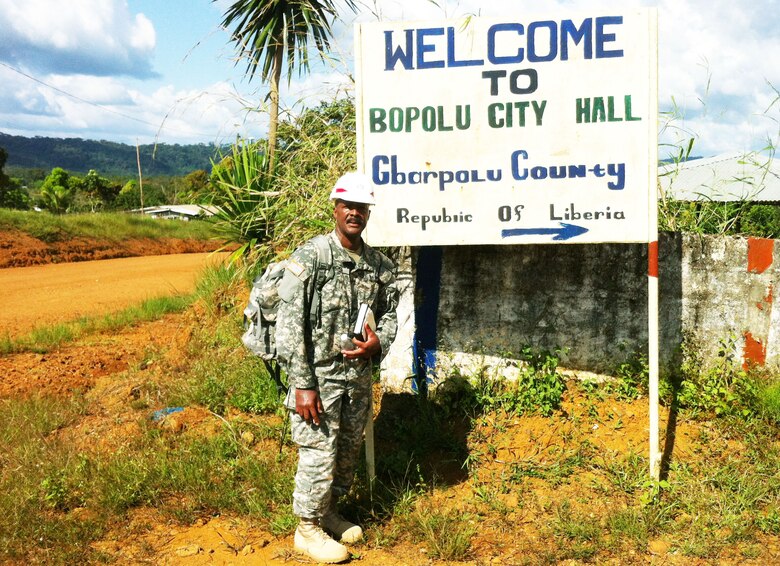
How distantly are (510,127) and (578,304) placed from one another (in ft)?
4.91

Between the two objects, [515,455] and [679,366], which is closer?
[515,455]

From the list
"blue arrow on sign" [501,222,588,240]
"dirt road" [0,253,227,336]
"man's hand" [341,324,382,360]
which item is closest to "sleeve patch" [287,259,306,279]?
"man's hand" [341,324,382,360]

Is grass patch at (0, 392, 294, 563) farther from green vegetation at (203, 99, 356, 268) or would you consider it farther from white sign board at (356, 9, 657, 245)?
green vegetation at (203, 99, 356, 268)

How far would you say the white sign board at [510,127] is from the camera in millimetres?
3801

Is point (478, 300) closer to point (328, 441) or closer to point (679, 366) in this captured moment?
point (679, 366)

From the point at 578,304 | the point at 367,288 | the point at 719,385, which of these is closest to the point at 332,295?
the point at 367,288

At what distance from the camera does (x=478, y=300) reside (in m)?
4.73

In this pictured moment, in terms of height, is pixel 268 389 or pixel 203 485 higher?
pixel 268 389

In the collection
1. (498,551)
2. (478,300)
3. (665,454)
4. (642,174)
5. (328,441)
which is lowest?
(498,551)

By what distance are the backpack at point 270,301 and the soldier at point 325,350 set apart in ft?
0.03

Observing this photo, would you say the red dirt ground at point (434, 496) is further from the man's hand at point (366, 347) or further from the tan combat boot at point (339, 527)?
the man's hand at point (366, 347)

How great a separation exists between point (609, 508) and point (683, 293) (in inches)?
72.2

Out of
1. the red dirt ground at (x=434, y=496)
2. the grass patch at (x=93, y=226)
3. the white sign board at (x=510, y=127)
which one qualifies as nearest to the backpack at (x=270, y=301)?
the white sign board at (x=510, y=127)

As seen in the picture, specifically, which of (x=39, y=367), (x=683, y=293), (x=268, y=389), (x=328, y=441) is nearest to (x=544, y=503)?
(x=328, y=441)
